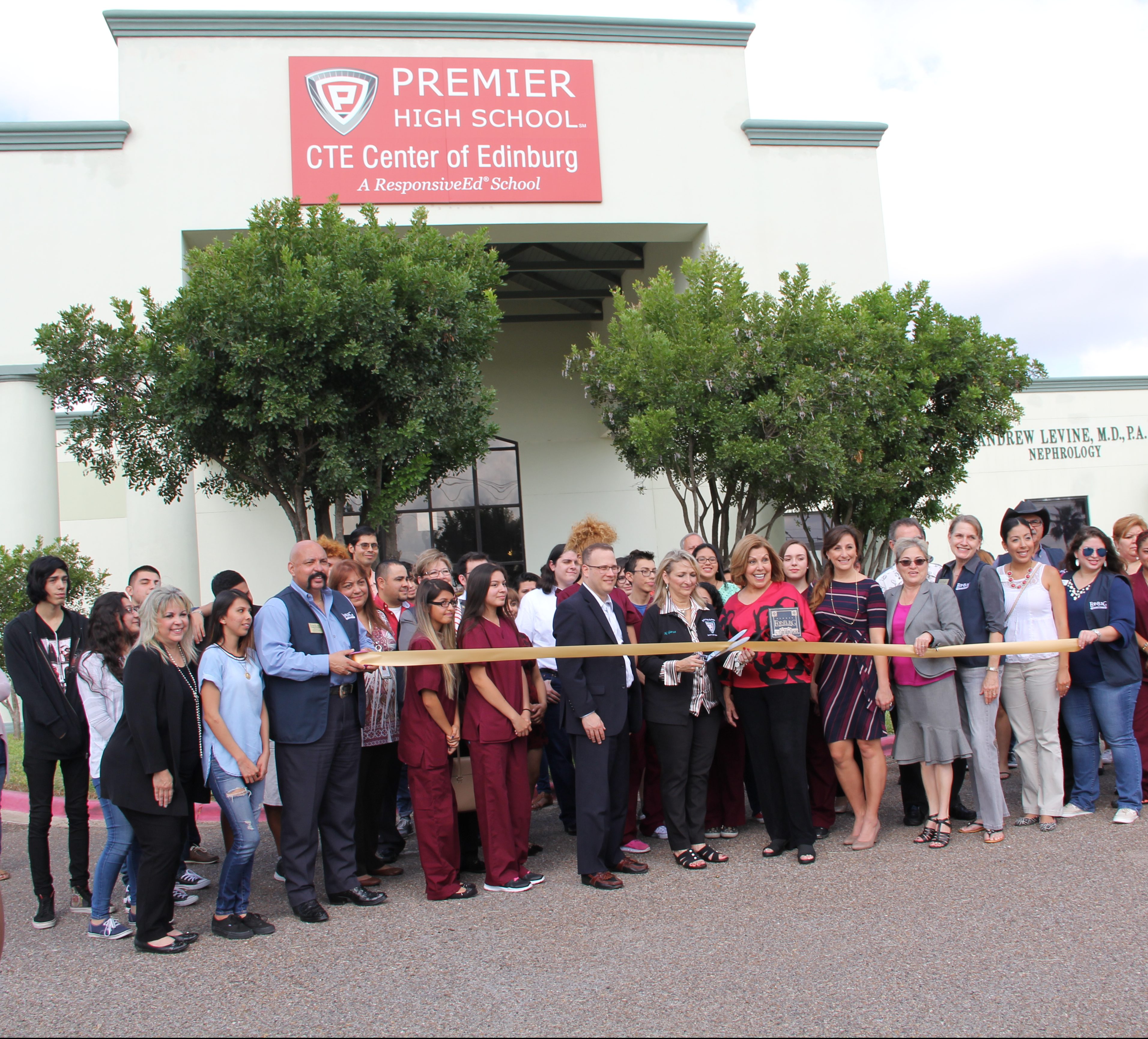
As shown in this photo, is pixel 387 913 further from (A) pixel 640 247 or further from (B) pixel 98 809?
(A) pixel 640 247

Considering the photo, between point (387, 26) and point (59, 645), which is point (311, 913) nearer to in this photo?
point (59, 645)

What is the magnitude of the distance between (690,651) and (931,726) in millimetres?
1647

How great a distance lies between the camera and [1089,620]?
6.52m

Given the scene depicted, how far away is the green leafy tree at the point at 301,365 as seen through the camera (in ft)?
38.2

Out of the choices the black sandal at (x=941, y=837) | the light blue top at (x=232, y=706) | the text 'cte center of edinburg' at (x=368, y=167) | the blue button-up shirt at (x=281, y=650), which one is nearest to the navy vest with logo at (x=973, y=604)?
the black sandal at (x=941, y=837)

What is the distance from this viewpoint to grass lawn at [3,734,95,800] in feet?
27.5

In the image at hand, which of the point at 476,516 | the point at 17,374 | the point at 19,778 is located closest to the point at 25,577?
the point at 19,778

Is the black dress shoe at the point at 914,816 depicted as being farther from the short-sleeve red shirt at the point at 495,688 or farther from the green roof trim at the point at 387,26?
the green roof trim at the point at 387,26

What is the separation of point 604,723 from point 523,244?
1593 centimetres

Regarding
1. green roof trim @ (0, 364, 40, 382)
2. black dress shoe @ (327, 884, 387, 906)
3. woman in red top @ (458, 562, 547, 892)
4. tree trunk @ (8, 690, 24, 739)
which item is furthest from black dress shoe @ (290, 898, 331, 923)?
green roof trim @ (0, 364, 40, 382)

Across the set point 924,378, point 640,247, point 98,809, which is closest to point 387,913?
point 98,809

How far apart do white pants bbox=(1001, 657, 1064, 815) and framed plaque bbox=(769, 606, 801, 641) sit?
5.34ft

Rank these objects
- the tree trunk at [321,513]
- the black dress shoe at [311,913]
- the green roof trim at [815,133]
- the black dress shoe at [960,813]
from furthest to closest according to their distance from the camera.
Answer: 1. the green roof trim at [815,133]
2. the tree trunk at [321,513]
3. the black dress shoe at [960,813]
4. the black dress shoe at [311,913]

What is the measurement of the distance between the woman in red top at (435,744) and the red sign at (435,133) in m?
13.0
